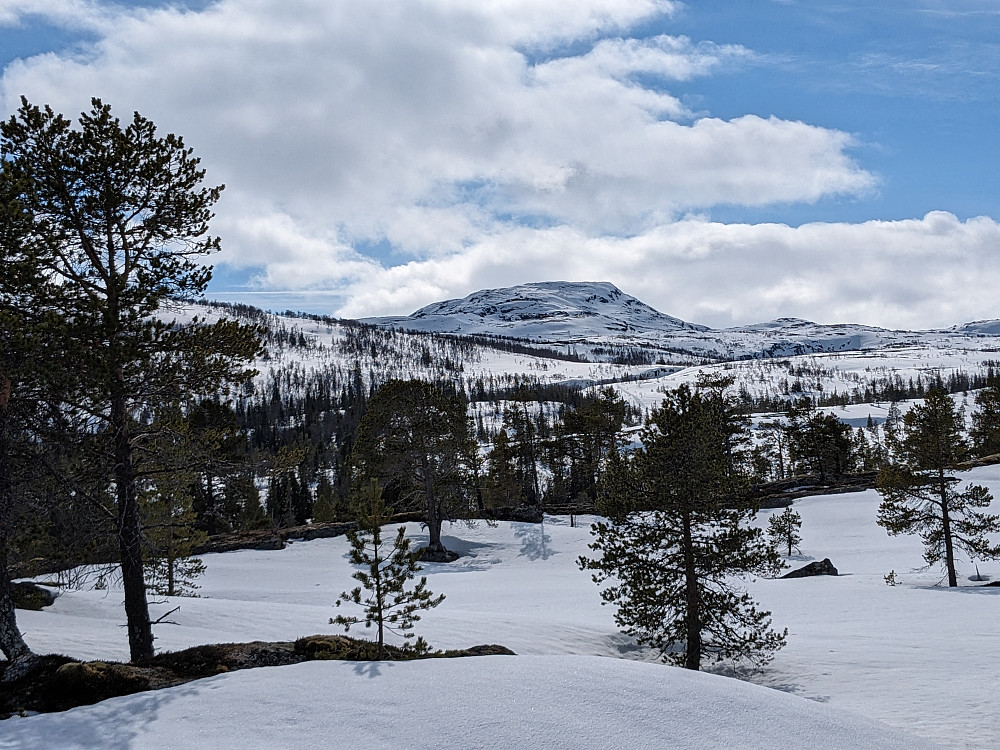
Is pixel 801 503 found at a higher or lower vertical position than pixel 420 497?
lower

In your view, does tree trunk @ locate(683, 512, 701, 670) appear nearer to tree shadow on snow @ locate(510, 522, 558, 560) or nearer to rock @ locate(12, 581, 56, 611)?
rock @ locate(12, 581, 56, 611)

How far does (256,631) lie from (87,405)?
8.40 m

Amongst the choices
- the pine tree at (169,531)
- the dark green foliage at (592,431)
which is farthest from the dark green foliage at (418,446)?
the dark green foliage at (592,431)

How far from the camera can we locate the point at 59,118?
32.9 feet

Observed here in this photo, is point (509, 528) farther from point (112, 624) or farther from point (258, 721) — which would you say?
point (258, 721)

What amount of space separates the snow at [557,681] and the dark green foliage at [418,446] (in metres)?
7.16

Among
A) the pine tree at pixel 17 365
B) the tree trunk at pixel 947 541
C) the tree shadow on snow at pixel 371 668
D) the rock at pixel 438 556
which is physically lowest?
the rock at pixel 438 556

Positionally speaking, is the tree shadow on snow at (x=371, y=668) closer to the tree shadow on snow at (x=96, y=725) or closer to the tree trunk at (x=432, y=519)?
the tree shadow on snow at (x=96, y=725)

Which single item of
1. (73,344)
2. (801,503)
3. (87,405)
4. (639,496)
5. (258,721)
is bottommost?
(801,503)

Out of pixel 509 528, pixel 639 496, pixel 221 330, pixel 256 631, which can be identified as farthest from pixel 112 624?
pixel 509 528

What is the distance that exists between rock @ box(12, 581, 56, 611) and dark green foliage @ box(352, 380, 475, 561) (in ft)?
53.3

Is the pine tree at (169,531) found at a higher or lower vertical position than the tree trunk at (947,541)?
higher

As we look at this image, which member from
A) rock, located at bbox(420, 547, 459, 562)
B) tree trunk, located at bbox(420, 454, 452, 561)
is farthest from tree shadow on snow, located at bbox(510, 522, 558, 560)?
tree trunk, located at bbox(420, 454, 452, 561)

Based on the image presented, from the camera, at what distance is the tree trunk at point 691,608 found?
45.7 feet
